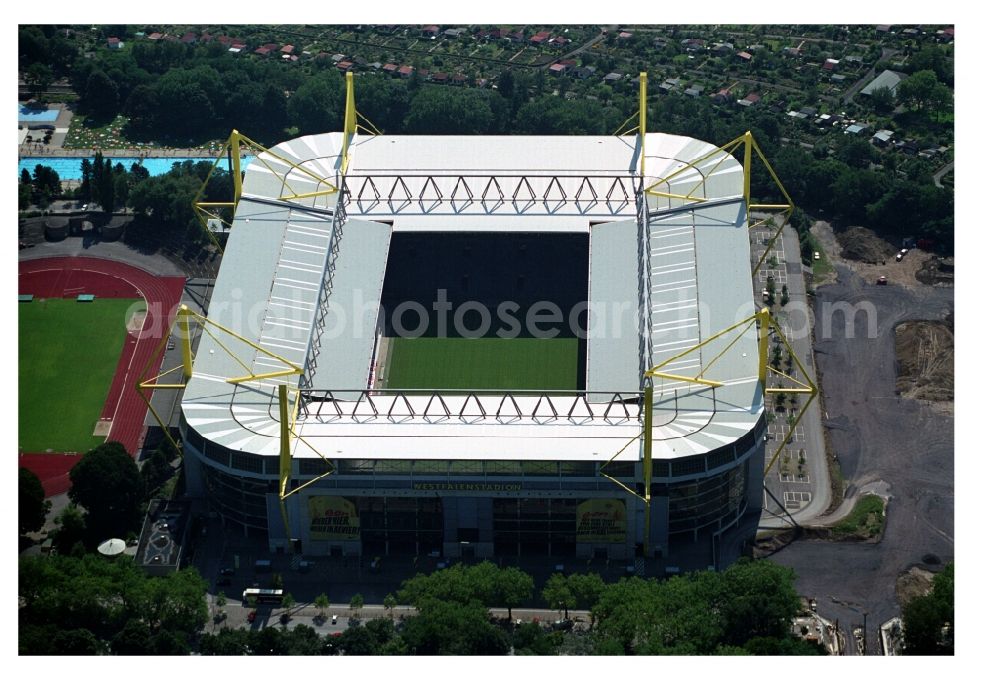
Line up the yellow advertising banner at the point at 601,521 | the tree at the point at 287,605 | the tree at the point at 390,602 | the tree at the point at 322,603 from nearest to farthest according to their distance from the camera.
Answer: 1. the tree at the point at 390,602
2. the tree at the point at 322,603
3. the tree at the point at 287,605
4. the yellow advertising banner at the point at 601,521

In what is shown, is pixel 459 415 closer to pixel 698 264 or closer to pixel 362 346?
pixel 362 346

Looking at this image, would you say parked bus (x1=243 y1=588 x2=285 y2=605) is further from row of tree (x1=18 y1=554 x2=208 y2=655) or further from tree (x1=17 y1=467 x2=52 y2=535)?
tree (x1=17 y1=467 x2=52 y2=535)

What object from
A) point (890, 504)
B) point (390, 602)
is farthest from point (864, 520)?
point (390, 602)

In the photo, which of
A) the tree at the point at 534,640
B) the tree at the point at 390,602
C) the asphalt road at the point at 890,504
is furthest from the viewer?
the asphalt road at the point at 890,504

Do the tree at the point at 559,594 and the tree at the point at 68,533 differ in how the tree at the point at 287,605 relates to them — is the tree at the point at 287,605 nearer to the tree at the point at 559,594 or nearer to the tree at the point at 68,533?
the tree at the point at 68,533

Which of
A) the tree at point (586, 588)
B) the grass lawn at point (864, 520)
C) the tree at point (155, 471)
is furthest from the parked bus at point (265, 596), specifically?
the grass lawn at point (864, 520)

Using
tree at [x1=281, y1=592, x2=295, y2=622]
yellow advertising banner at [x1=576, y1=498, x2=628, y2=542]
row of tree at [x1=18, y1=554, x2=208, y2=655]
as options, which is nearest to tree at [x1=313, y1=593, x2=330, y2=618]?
tree at [x1=281, y1=592, x2=295, y2=622]

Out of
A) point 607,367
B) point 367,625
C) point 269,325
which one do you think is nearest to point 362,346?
point 269,325
